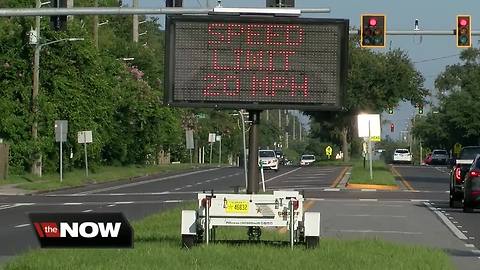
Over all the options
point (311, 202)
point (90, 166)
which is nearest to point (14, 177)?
point (90, 166)

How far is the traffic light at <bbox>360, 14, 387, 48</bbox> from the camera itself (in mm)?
35125

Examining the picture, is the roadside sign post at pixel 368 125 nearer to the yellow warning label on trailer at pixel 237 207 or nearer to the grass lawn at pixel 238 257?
the grass lawn at pixel 238 257

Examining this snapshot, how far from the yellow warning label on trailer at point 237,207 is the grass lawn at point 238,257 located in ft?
1.67

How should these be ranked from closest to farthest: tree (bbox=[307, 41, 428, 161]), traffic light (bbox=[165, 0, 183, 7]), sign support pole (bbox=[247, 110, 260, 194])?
sign support pole (bbox=[247, 110, 260, 194]) < traffic light (bbox=[165, 0, 183, 7]) < tree (bbox=[307, 41, 428, 161])

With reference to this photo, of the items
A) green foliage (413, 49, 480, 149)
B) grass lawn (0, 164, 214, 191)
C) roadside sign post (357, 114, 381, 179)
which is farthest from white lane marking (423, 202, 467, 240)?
green foliage (413, 49, 480, 149)

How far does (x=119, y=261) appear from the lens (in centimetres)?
1370

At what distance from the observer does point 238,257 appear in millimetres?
14258

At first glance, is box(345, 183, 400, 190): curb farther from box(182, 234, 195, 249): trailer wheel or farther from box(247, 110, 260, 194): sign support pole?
box(182, 234, 195, 249): trailer wheel

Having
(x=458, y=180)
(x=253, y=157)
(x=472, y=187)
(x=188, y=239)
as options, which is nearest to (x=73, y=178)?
(x=458, y=180)

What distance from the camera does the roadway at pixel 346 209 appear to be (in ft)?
69.6

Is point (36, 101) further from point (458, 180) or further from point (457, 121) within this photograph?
point (457, 121)

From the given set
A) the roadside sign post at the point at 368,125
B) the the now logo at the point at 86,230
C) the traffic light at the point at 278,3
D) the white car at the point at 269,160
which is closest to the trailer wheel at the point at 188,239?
the the now logo at the point at 86,230

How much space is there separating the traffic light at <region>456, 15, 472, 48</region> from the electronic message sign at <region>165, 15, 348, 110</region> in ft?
69.1

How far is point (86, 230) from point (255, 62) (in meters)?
6.28
